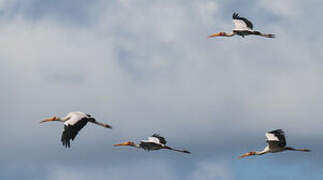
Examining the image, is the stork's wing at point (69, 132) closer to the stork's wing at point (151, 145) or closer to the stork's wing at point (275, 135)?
the stork's wing at point (151, 145)

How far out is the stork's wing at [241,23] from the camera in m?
90.8

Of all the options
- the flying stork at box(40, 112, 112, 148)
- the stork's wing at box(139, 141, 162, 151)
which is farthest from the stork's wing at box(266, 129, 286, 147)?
the flying stork at box(40, 112, 112, 148)

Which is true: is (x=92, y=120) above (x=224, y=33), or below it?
below

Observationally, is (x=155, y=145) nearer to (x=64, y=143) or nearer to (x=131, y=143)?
(x=131, y=143)

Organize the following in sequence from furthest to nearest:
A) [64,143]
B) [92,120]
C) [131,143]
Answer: [131,143]
[92,120]
[64,143]

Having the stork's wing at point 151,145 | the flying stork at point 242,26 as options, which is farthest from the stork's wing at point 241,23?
the stork's wing at point 151,145

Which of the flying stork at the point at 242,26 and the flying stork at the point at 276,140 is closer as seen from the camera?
the flying stork at the point at 276,140

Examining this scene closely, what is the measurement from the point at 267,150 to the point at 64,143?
13.8 metres

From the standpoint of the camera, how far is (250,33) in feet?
298

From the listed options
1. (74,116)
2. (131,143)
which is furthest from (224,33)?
(74,116)

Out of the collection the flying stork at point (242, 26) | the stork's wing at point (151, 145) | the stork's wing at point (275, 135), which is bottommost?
the stork's wing at point (275, 135)

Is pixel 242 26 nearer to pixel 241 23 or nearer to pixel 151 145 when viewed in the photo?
pixel 241 23

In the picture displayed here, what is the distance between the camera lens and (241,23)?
9106 centimetres

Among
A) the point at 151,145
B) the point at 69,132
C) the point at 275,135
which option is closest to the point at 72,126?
the point at 69,132
